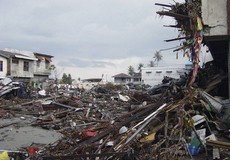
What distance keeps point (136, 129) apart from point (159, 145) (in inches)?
46.1

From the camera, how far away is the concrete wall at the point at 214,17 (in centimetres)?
1076

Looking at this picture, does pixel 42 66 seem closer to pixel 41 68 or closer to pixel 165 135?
pixel 41 68

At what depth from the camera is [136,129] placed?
867 cm

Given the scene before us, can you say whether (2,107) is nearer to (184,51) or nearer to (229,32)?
(184,51)

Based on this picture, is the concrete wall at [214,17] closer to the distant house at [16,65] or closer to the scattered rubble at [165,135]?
the scattered rubble at [165,135]

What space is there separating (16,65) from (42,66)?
9180mm

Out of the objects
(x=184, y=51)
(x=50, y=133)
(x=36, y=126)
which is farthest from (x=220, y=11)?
(x=36, y=126)

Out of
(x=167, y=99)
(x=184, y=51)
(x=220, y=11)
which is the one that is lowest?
(x=167, y=99)

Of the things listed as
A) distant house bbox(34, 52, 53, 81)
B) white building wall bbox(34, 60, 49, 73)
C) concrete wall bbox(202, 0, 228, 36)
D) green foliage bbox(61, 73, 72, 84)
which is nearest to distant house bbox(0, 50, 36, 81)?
white building wall bbox(34, 60, 49, 73)

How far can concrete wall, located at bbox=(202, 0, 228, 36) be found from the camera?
35.3 feet

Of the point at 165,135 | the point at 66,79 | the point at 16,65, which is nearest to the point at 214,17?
the point at 165,135

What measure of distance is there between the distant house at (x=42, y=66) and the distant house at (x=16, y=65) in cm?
227

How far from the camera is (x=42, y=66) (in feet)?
192

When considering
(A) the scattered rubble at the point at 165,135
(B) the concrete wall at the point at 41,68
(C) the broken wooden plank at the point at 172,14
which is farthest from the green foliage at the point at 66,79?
(A) the scattered rubble at the point at 165,135
